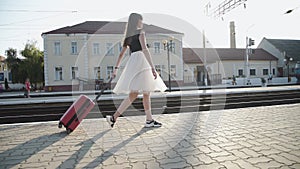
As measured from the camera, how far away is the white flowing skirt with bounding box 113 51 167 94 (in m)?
4.45

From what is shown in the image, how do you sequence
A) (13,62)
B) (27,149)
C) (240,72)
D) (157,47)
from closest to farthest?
(27,149), (157,47), (240,72), (13,62)

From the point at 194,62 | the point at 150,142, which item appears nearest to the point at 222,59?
the point at 194,62

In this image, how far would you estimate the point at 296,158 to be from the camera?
279cm

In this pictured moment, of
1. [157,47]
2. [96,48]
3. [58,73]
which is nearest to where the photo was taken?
[58,73]

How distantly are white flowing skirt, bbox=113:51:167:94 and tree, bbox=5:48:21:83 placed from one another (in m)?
44.4

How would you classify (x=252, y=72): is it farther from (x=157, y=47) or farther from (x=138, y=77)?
(x=138, y=77)

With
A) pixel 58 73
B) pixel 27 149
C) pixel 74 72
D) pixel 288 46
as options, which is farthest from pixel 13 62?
pixel 288 46

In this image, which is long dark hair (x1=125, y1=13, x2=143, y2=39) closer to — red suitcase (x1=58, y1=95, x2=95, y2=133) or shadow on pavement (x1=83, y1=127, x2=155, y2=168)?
red suitcase (x1=58, y1=95, x2=95, y2=133)

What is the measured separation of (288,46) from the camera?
54.0m

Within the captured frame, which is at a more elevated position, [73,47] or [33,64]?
[73,47]

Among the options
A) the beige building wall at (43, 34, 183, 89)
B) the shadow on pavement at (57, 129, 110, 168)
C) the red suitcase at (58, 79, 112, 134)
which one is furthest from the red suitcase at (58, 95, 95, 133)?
the beige building wall at (43, 34, 183, 89)

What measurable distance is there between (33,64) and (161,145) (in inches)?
1611

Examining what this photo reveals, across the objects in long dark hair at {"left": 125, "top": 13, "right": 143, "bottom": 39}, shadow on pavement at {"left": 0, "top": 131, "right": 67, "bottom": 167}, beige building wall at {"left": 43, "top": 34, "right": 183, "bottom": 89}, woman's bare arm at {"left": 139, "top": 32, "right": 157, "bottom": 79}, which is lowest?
shadow on pavement at {"left": 0, "top": 131, "right": 67, "bottom": 167}

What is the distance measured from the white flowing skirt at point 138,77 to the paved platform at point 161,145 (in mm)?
731
